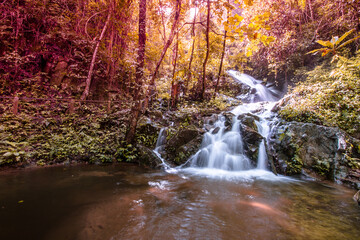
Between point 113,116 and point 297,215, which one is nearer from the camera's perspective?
point 297,215

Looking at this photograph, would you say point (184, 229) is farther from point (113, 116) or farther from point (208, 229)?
point (113, 116)

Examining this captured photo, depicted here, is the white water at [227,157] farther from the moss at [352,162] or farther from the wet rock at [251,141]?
the moss at [352,162]

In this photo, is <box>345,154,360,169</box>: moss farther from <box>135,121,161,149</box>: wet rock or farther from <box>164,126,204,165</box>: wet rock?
<box>135,121,161,149</box>: wet rock

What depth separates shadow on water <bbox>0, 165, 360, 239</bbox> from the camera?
2.40m

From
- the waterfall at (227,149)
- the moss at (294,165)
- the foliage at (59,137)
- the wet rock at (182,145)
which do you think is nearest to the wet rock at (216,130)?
the waterfall at (227,149)

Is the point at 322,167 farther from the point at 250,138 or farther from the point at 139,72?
the point at 139,72

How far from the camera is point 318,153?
5.81m

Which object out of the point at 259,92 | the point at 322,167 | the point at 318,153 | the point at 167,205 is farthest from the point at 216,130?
the point at 259,92

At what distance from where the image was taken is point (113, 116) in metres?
8.31

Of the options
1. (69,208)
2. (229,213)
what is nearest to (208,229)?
(229,213)

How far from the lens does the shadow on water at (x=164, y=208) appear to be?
240 centimetres

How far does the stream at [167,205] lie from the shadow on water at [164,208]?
14mm

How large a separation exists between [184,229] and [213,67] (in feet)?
38.9

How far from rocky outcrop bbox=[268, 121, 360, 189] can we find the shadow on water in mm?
889
